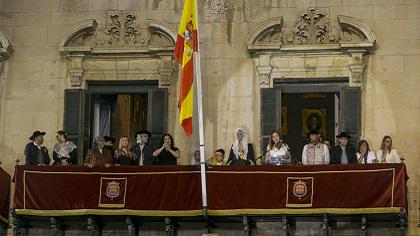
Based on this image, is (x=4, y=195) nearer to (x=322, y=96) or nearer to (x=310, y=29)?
(x=310, y=29)

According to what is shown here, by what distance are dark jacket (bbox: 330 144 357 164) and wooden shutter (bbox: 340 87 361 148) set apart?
1091 millimetres

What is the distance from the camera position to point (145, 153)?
1391 inches

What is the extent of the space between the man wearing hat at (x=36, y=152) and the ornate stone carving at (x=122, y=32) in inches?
129

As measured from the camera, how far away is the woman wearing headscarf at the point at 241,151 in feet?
116

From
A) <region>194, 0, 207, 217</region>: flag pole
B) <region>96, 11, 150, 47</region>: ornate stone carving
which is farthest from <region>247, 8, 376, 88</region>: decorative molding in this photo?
<region>96, 11, 150, 47</region>: ornate stone carving

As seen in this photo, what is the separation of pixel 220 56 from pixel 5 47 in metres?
5.74

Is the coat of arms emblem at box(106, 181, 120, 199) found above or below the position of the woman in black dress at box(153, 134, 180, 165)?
below

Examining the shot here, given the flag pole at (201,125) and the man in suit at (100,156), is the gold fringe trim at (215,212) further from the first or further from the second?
the man in suit at (100,156)

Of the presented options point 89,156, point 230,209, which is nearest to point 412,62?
point 230,209

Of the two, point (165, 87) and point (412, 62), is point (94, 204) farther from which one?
point (412, 62)

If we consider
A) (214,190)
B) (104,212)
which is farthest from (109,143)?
(214,190)

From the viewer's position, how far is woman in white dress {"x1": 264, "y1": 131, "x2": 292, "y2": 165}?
3475cm

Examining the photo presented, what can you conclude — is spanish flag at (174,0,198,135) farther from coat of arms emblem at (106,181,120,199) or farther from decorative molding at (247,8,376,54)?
coat of arms emblem at (106,181,120,199)

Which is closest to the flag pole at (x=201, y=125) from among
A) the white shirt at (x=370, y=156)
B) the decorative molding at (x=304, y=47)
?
the decorative molding at (x=304, y=47)
